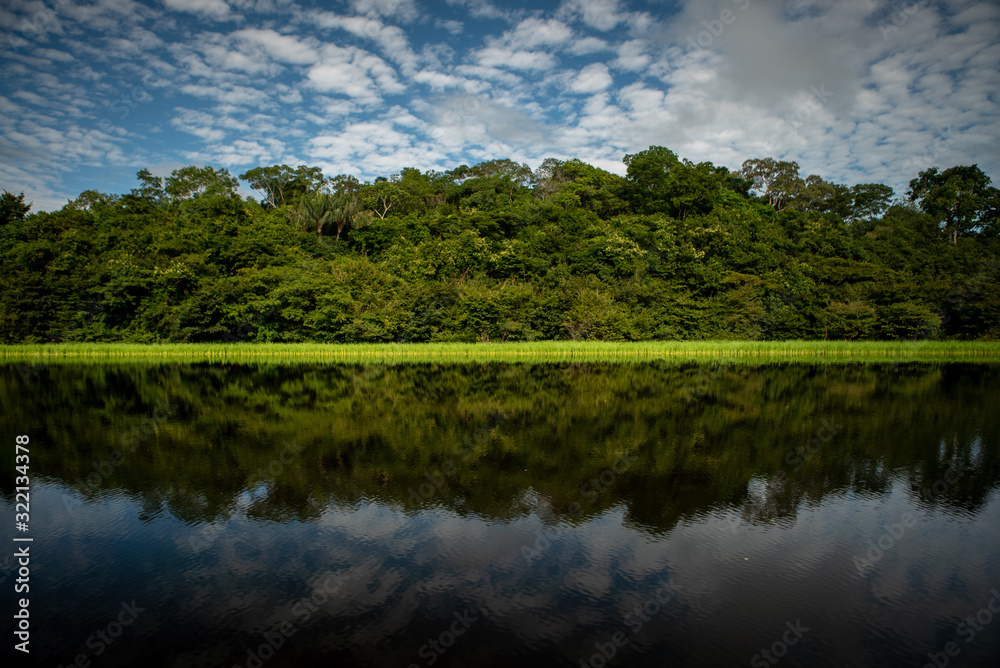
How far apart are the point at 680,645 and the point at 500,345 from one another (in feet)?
98.5

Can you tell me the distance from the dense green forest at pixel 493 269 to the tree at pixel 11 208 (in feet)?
0.42

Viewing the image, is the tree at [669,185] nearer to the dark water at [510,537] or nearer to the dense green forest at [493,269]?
the dense green forest at [493,269]

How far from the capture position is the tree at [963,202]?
2339 inches

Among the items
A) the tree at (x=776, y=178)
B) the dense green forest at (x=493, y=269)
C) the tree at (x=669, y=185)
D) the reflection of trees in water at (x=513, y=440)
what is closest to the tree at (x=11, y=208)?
the dense green forest at (x=493, y=269)

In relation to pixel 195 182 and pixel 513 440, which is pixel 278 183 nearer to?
pixel 195 182

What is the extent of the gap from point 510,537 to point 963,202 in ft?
247

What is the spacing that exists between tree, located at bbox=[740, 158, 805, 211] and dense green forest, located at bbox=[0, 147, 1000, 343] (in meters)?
10.8

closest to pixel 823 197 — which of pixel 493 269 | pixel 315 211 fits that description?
pixel 493 269

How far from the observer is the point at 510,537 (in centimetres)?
719

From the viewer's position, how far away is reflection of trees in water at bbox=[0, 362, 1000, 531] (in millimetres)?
8750

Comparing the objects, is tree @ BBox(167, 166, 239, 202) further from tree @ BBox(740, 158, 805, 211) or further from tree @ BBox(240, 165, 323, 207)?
tree @ BBox(740, 158, 805, 211)

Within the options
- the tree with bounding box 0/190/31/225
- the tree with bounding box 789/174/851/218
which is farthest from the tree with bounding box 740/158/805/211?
the tree with bounding box 0/190/31/225

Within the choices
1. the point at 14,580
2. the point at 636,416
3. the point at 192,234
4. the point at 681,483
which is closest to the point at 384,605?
the point at 14,580

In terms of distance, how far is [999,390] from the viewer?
19.8 m
